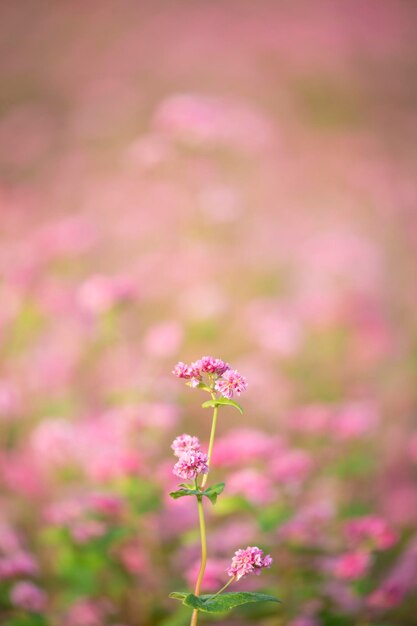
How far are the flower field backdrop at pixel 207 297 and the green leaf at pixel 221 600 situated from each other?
0.41 meters

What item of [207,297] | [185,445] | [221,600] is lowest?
[221,600]

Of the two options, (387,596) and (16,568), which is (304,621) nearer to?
(387,596)

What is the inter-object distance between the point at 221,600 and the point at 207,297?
52.2 inches

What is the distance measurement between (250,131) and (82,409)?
2.83 ft

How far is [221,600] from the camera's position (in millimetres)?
706

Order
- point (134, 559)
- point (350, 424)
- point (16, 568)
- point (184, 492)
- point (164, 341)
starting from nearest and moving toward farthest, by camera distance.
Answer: point (184, 492), point (16, 568), point (134, 559), point (350, 424), point (164, 341)

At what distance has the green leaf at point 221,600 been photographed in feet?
2.24

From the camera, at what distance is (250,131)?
2156mm

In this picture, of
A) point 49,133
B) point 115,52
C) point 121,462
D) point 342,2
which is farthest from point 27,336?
point 342,2

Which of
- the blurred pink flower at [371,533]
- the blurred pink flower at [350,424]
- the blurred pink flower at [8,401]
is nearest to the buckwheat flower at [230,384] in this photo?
the blurred pink flower at [371,533]

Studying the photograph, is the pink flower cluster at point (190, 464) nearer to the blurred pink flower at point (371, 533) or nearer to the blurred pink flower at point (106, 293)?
the blurred pink flower at point (371, 533)

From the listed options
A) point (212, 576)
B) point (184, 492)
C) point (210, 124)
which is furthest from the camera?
point (210, 124)

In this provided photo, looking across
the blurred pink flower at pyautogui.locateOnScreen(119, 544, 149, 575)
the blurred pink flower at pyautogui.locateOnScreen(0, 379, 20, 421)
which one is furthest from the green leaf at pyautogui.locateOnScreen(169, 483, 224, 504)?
the blurred pink flower at pyautogui.locateOnScreen(0, 379, 20, 421)

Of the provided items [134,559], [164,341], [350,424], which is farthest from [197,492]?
[164,341]
